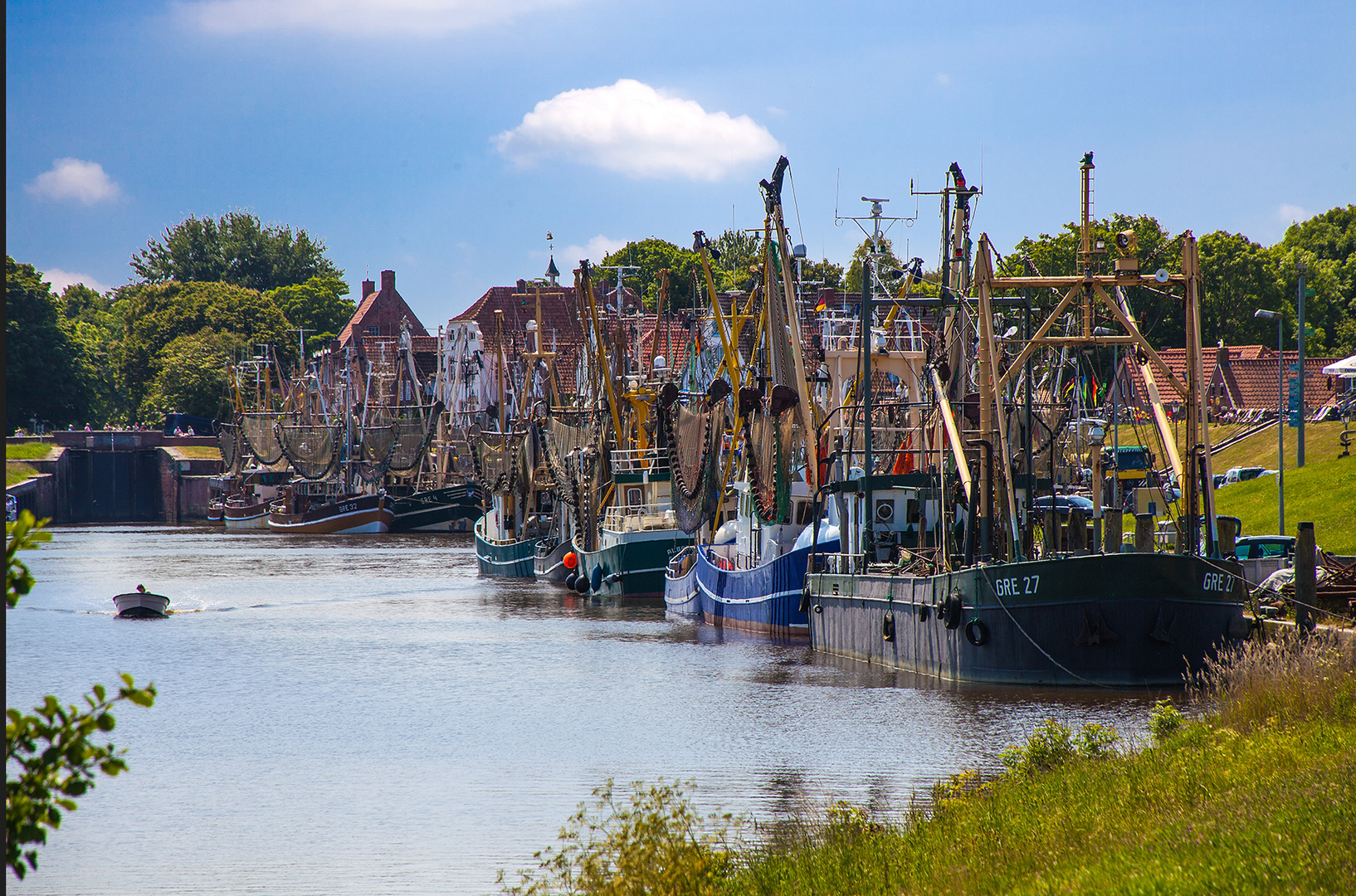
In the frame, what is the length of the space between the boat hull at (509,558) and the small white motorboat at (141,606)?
19.4 m

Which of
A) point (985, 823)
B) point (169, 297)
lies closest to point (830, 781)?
point (985, 823)

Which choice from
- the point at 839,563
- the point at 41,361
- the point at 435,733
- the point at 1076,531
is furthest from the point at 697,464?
the point at 41,361

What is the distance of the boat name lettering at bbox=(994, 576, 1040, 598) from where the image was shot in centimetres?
2527

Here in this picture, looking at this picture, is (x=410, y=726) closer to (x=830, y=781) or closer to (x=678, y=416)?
(x=830, y=781)

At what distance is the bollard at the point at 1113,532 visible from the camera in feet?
87.4

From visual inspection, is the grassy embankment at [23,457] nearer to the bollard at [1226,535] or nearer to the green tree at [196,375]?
the green tree at [196,375]

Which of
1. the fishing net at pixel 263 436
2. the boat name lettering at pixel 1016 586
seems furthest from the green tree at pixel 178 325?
the boat name lettering at pixel 1016 586

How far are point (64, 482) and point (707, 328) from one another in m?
83.4

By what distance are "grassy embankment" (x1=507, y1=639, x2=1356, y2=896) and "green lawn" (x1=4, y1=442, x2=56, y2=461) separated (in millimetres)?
113938

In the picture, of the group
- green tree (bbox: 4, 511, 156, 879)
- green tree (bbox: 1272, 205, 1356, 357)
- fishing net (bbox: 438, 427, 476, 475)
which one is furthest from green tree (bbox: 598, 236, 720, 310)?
green tree (bbox: 4, 511, 156, 879)

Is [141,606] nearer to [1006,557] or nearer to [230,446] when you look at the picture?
[1006,557]

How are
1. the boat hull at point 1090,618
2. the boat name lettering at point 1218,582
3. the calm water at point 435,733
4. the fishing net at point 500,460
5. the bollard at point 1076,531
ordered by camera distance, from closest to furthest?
the calm water at point 435,733 < the boat hull at point 1090,618 < the boat name lettering at point 1218,582 < the bollard at point 1076,531 < the fishing net at point 500,460

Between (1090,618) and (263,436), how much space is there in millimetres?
113018

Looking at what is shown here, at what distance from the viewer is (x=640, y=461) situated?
5444 cm
